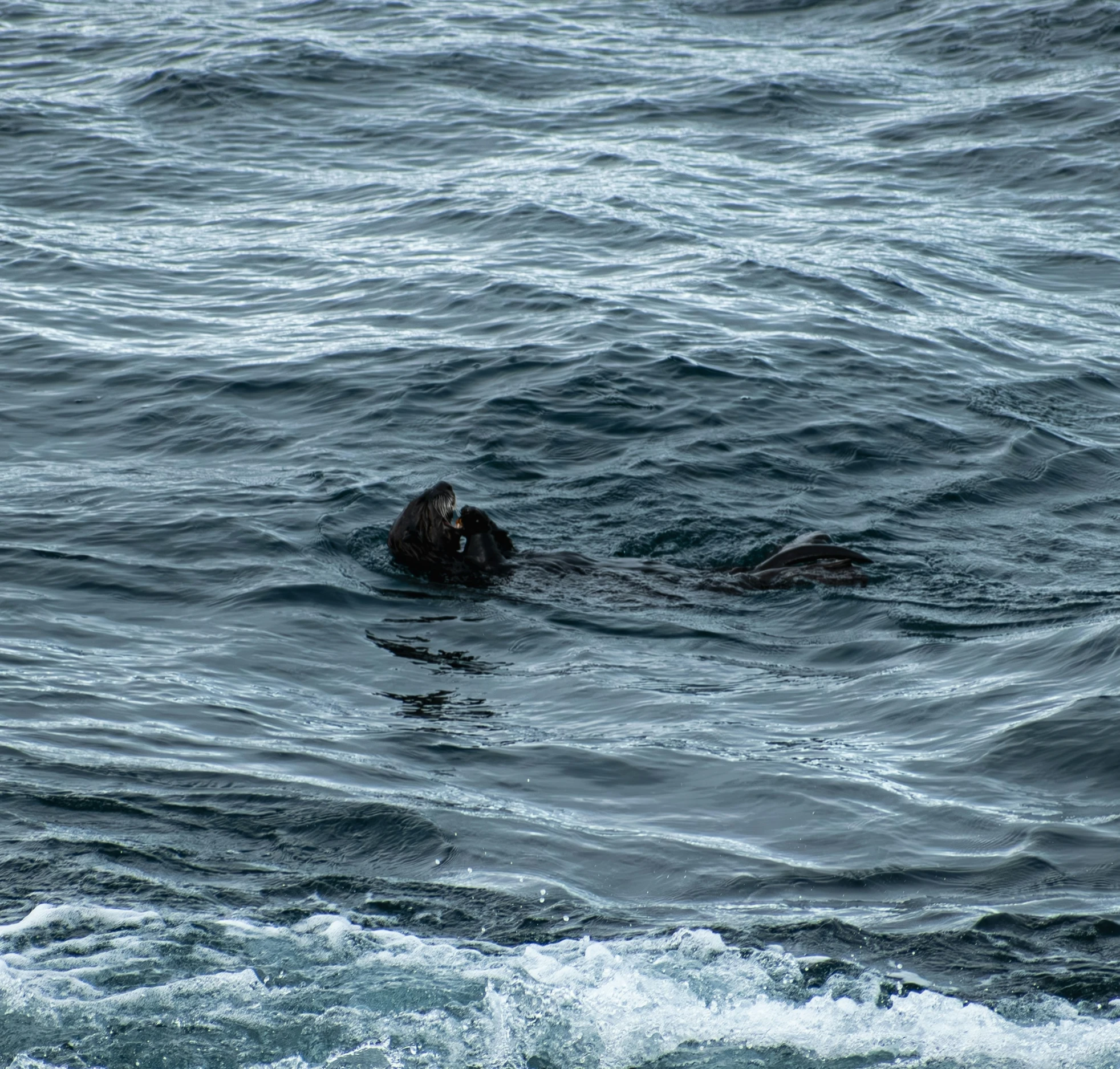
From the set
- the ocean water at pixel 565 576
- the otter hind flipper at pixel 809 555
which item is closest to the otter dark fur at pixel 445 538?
the ocean water at pixel 565 576

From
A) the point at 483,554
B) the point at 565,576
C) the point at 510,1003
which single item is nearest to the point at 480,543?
the point at 483,554

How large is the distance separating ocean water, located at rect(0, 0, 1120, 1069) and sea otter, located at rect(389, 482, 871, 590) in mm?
122

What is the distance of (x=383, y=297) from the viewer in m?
14.6

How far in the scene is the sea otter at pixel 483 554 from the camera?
841cm

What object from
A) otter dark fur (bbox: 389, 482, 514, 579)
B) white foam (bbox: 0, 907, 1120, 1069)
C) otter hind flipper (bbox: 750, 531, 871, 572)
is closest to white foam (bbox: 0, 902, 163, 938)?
white foam (bbox: 0, 907, 1120, 1069)

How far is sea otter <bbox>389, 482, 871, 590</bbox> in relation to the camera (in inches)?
331

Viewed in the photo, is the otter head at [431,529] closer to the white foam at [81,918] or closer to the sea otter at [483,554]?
the sea otter at [483,554]

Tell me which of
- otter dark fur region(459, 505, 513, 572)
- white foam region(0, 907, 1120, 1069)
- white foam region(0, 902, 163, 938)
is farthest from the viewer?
otter dark fur region(459, 505, 513, 572)

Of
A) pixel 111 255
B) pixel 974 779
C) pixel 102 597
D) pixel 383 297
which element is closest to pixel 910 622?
pixel 974 779

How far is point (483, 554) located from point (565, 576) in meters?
0.51

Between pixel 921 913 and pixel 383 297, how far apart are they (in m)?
10.7

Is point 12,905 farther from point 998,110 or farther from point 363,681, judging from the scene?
point 998,110

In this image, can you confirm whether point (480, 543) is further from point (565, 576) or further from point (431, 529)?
point (565, 576)

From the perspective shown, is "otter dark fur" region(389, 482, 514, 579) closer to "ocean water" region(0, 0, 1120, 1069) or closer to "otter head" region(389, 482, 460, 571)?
"otter head" region(389, 482, 460, 571)
